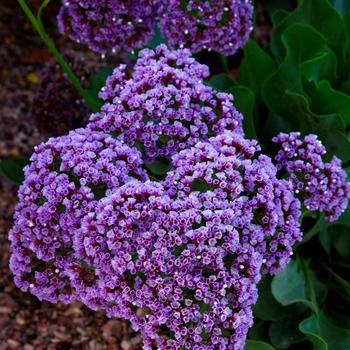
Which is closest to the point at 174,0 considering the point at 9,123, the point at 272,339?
the point at 272,339

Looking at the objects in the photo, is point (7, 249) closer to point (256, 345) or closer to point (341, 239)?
point (256, 345)

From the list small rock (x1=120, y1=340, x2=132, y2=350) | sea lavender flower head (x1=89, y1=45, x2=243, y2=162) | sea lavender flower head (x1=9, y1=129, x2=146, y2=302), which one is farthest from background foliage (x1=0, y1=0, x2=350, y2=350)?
small rock (x1=120, y1=340, x2=132, y2=350)

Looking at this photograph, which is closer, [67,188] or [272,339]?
[67,188]

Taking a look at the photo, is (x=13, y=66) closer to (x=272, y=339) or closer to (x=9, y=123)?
(x=9, y=123)

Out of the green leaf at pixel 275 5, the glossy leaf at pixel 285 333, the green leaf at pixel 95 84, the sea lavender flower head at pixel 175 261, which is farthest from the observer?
the green leaf at pixel 275 5

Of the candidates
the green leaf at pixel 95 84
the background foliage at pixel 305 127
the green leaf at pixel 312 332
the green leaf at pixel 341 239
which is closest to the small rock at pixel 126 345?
the background foliage at pixel 305 127

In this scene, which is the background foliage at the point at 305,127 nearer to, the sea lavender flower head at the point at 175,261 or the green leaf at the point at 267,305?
the green leaf at the point at 267,305

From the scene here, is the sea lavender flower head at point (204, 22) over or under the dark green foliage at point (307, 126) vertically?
over
